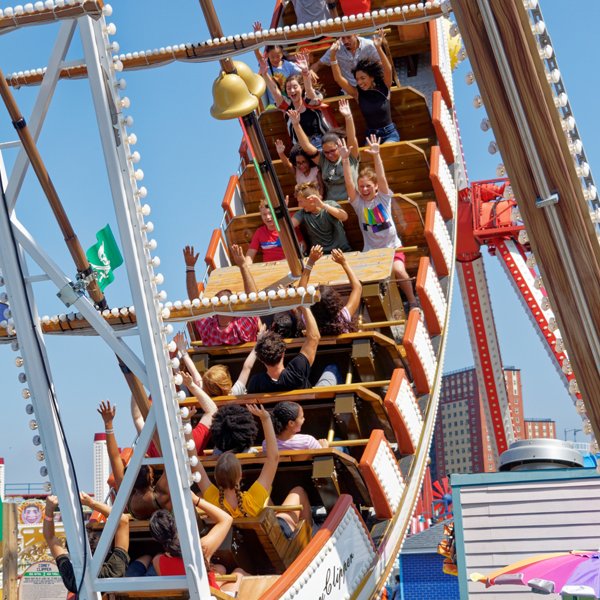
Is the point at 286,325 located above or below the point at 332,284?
below

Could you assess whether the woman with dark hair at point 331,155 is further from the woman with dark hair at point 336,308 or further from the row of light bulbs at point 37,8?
the row of light bulbs at point 37,8

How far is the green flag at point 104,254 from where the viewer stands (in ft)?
17.7

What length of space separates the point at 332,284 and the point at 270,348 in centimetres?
124

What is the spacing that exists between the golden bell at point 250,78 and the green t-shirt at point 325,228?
10.9 ft

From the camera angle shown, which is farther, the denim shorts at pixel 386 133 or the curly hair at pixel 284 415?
the denim shorts at pixel 386 133

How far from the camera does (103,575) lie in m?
5.43

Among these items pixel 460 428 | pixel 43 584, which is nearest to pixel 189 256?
pixel 43 584

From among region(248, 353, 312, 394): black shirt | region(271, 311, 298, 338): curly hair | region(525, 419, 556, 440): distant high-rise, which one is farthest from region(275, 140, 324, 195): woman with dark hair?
region(525, 419, 556, 440): distant high-rise

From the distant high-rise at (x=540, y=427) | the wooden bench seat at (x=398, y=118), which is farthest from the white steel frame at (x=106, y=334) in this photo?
the distant high-rise at (x=540, y=427)

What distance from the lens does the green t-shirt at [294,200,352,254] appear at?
9000 mm

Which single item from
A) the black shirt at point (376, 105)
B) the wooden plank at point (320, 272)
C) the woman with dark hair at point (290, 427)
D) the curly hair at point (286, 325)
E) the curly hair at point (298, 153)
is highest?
the black shirt at point (376, 105)

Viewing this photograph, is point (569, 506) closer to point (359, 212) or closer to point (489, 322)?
point (359, 212)

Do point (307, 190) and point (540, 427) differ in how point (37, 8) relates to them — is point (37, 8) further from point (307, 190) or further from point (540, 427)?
point (540, 427)

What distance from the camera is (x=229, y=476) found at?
5.66 meters
